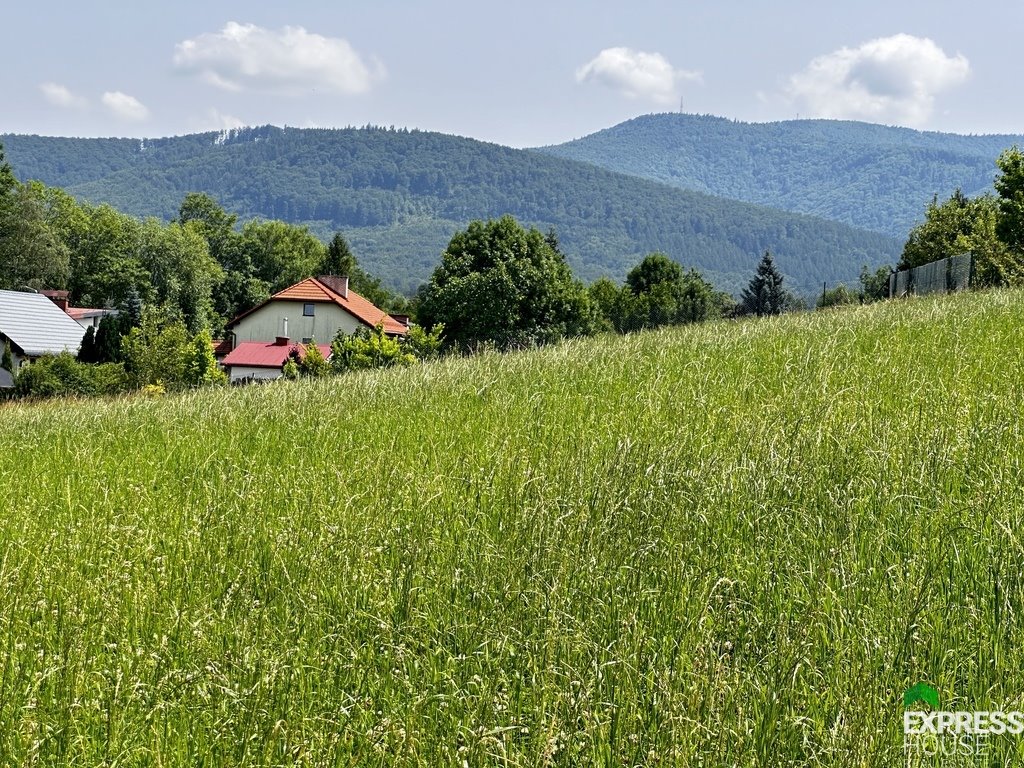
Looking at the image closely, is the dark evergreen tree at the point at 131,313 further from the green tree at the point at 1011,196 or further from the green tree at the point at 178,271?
the green tree at the point at 1011,196

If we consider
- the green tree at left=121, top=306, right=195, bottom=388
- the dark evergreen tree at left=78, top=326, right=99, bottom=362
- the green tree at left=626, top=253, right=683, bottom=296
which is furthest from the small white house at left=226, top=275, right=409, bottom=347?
the green tree at left=626, top=253, right=683, bottom=296

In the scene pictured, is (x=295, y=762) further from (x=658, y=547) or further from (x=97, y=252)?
(x=97, y=252)

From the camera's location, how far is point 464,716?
3186 millimetres

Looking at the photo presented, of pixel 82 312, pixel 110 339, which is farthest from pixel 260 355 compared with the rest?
pixel 82 312

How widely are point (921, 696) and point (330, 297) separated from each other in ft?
273

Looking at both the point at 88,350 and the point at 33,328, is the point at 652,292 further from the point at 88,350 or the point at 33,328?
the point at 33,328

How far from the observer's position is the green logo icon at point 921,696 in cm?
300

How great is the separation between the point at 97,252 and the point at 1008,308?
311 ft

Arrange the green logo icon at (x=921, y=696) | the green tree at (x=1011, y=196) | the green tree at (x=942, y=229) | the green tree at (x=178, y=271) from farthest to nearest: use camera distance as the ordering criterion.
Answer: the green tree at (x=178, y=271)
the green tree at (x=942, y=229)
the green tree at (x=1011, y=196)
the green logo icon at (x=921, y=696)

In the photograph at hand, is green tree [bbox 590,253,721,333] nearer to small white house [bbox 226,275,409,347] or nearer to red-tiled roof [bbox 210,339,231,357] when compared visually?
small white house [bbox 226,275,409,347]

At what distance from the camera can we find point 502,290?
221ft

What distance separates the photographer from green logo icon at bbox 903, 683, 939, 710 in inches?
118

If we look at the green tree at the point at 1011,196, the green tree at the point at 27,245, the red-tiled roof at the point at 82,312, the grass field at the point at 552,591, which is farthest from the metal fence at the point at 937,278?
the green tree at the point at 27,245

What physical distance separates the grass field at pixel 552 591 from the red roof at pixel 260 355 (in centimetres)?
7062
